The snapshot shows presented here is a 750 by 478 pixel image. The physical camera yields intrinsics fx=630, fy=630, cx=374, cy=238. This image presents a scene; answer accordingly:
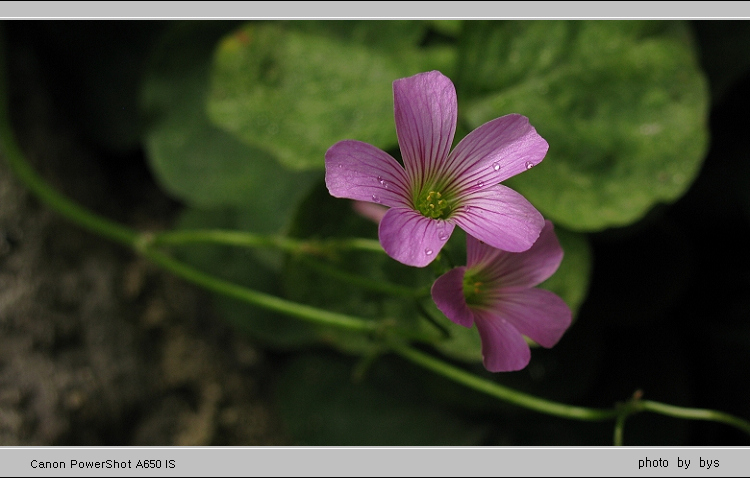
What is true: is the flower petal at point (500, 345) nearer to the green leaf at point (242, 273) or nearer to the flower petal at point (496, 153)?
the flower petal at point (496, 153)

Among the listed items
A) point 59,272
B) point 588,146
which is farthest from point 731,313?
point 59,272

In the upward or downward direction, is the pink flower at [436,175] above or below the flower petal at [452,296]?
above

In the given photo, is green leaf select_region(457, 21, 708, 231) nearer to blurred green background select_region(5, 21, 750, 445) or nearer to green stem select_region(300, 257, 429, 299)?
blurred green background select_region(5, 21, 750, 445)

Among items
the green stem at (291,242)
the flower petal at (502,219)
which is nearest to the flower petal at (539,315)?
the flower petal at (502,219)

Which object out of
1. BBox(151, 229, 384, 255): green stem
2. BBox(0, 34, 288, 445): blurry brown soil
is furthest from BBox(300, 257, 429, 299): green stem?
BBox(0, 34, 288, 445): blurry brown soil

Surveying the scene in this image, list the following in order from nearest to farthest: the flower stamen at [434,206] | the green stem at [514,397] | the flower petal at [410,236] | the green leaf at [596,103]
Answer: the flower petal at [410,236], the flower stamen at [434,206], the green stem at [514,397], the green leaf at [596,103]
